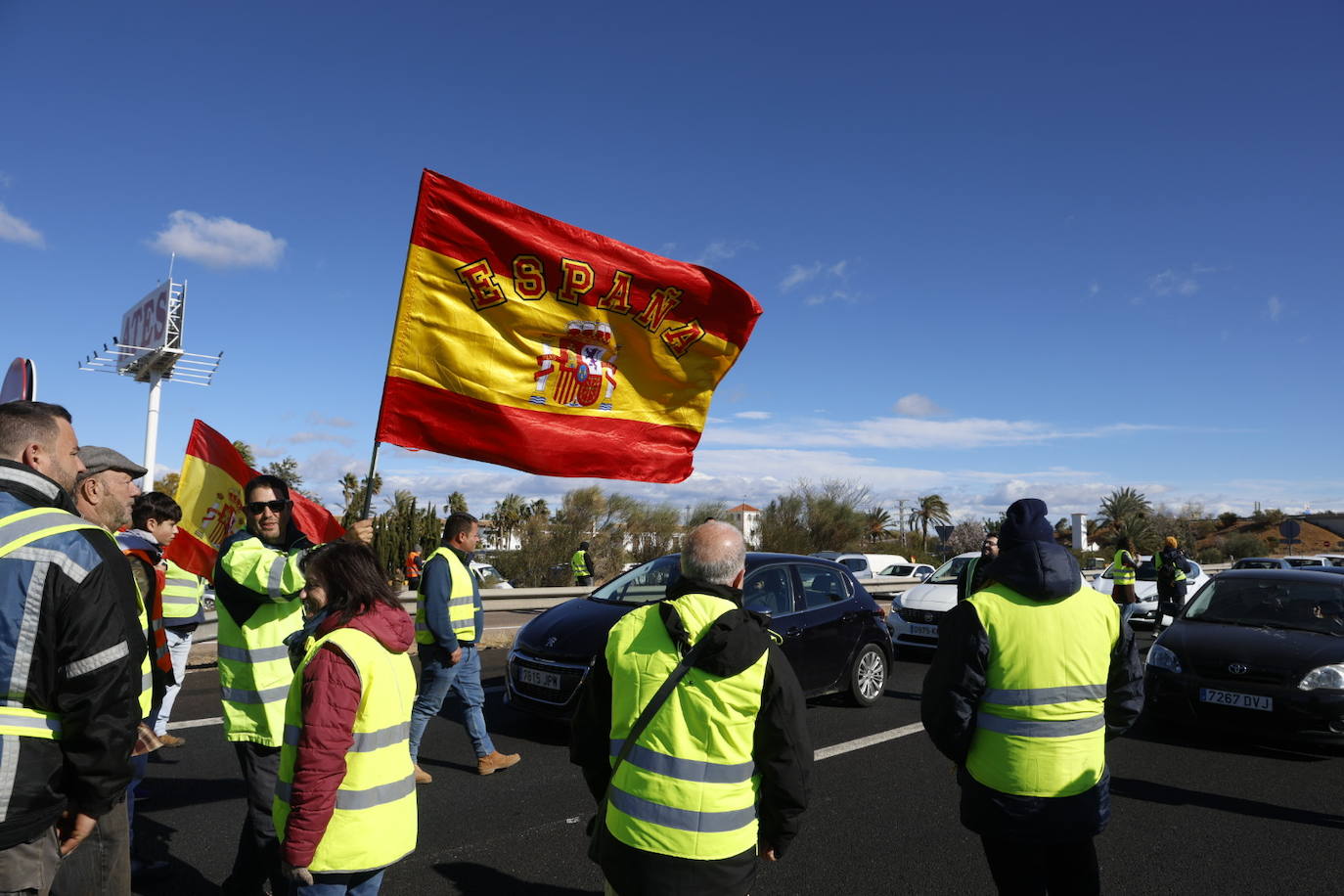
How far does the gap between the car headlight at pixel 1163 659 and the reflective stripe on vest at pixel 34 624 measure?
25.4 feet

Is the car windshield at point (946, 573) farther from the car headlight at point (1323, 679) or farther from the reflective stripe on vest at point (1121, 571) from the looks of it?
the car headlight at point (1323, 679)

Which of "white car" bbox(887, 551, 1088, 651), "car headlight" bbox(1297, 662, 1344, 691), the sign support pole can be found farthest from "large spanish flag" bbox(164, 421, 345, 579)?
the sign support pole

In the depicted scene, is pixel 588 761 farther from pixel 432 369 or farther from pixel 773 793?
pixel 432 369

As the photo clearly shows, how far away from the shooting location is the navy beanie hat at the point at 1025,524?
3229 millimetres

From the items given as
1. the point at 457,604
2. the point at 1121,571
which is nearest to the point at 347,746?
the point at 457,604

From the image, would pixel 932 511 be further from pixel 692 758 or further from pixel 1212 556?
pixel 692 758

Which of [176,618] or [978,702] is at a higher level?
[978,702]

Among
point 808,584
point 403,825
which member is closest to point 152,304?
point 808,584

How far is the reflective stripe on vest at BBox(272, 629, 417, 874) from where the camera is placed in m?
2.76

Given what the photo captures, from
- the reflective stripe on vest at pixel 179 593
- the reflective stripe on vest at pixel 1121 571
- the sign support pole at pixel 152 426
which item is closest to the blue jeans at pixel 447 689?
the reflective stripe on vest at pixel 179 593

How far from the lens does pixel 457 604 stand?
6.09m

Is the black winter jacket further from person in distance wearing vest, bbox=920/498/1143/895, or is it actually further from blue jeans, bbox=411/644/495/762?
blue jeans, bbox=411/644/495/762

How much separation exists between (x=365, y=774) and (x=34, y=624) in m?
1.05

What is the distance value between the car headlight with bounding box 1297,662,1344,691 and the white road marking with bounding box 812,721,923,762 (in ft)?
9.66
